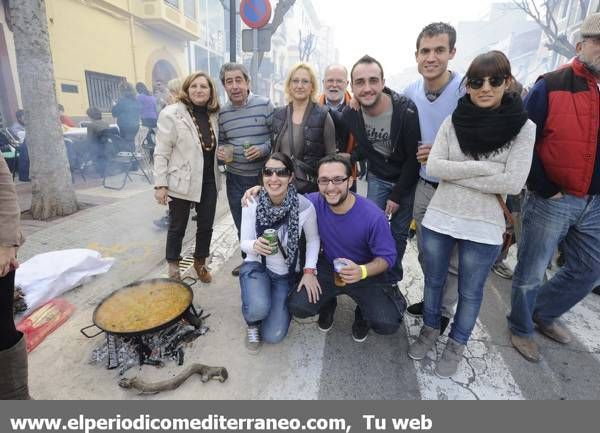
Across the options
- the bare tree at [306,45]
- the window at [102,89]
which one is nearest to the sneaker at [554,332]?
the window at [102,89]

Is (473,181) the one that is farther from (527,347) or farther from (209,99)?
(209,99)

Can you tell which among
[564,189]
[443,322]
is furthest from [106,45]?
[564,189]

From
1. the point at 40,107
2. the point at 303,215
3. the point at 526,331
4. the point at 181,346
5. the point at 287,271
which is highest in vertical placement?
the point at 40,107

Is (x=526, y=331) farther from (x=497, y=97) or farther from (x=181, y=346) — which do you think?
(x=181, y=346)

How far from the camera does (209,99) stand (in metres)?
3.50

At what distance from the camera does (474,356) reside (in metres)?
2.78

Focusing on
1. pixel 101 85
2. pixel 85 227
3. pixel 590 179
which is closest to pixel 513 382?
pixel 590 179

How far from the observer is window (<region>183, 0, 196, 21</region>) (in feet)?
60.8

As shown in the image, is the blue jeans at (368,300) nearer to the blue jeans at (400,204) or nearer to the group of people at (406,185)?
the group of people at (406,185)

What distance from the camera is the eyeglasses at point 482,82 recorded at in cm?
206

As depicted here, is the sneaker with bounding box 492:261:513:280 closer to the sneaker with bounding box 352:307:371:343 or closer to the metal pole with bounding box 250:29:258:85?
the sneaker with bounding box 352:307:371:343

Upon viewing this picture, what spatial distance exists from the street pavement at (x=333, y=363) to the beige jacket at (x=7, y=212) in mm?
1237

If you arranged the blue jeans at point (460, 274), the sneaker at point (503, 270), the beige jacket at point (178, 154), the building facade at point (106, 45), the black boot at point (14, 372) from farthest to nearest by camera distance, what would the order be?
1. the building facade at point (106, 45)
2. the sneaker at point (503, 270)
3. the beige jacket at point (178, 154)
4. the blue jeans at point (460, 274)
5. the black boot at point (14, 372)

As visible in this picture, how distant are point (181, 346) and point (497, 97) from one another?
2907 mm
